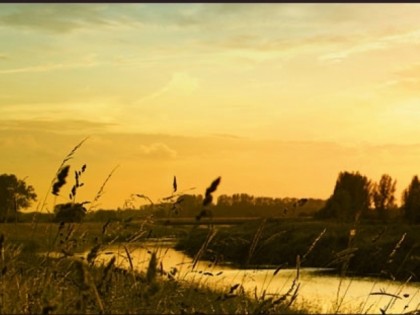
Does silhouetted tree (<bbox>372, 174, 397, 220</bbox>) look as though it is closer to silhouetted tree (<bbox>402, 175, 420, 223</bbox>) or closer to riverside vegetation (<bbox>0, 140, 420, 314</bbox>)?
silhouetted tree (<bbox>402, 175, 420, 223</bbox>)

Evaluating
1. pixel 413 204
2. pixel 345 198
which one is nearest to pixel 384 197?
pixel 345 198

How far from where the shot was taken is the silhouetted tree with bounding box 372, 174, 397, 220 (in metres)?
71.8

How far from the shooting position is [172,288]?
248 inches

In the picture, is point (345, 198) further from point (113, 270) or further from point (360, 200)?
point (113, 270)

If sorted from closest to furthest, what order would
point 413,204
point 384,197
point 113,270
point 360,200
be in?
point 113,270, point 413,204, point 360,200, point 384,197

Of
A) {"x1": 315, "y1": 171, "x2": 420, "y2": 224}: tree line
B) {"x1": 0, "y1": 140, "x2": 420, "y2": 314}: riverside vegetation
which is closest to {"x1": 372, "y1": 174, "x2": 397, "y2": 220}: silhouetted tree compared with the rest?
{"x1": 315, "y1": 171, "x2": 420, "y2": 224}: tree line

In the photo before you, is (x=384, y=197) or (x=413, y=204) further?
(x=384, y=197)

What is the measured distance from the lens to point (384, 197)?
252 ft

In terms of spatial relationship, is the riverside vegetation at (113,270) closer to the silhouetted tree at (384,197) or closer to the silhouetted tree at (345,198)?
the silhouetted tree at (345,198)

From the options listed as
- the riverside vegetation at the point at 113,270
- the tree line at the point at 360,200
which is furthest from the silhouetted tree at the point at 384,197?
the riverside vegetation at the point at 113,270

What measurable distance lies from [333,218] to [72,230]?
57.2 m

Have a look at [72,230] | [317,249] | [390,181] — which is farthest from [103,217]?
[390,181]

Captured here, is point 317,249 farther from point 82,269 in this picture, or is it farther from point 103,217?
point 82,269

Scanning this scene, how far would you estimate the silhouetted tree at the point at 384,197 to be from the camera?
71.8m
